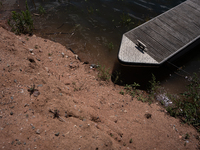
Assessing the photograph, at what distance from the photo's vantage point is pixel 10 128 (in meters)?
2.99

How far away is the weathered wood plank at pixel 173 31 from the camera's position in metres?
6.47

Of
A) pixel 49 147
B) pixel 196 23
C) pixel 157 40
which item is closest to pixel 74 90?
pixel 49 147

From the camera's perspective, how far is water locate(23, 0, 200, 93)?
20.6ft

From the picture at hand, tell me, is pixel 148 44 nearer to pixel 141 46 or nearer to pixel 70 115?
pixel 141 46

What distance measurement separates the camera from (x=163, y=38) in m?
6.50

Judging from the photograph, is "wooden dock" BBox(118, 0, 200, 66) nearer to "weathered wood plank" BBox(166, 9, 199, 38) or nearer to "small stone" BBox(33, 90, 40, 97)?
"weathered wood plank" BBox(166, 9, 199, 38)

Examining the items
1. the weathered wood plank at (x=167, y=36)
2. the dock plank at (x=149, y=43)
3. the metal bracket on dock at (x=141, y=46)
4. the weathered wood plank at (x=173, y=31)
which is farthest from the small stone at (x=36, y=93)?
the weathered wood plank at (x=173, y=31)

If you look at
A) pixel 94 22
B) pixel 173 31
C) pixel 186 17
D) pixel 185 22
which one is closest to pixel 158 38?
pixel 173 31

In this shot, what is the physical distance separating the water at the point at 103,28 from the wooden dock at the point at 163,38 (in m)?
0.76

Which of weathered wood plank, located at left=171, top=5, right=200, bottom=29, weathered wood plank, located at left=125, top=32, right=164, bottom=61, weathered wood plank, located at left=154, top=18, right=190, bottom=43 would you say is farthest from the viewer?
weathered wood plank, located at left=171, top=5, right=200, bottom=29

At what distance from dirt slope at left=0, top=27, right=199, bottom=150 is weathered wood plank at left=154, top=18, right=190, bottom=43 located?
3590mm

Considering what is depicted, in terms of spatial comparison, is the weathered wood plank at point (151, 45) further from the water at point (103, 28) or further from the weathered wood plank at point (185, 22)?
the weathered wood plank at point (185, 22)

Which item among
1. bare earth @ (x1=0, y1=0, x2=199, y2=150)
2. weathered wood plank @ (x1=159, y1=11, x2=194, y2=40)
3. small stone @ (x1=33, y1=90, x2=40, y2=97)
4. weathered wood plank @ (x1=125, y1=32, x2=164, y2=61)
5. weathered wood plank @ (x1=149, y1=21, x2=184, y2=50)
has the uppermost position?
weathered wood plank @ (x1=159, y1=11, x2=194, y2=40)

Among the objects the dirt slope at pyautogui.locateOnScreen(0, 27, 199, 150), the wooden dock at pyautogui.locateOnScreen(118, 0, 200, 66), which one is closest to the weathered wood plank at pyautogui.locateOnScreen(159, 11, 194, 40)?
the wooden dock at pyautogui.locateOnScreen(118, 0, 200, 66)
